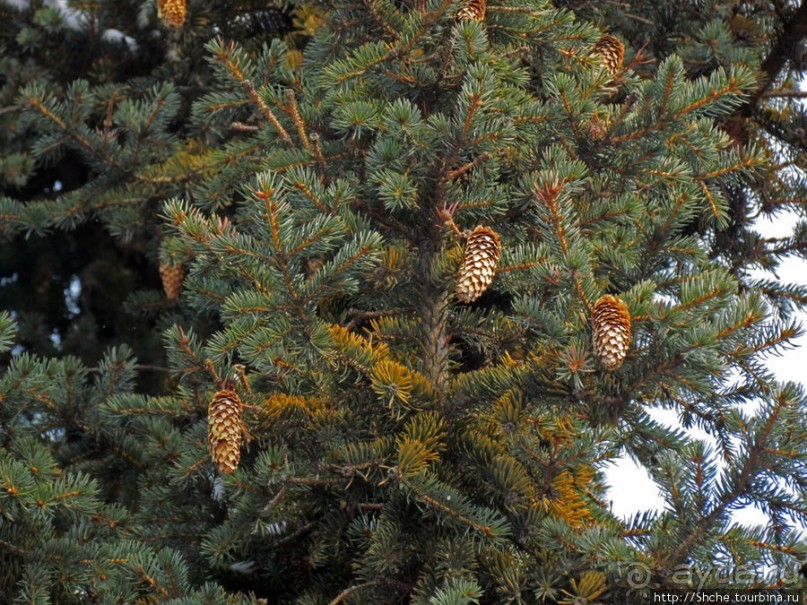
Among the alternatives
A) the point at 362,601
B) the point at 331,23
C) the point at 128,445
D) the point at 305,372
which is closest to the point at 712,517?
the point at 362,601

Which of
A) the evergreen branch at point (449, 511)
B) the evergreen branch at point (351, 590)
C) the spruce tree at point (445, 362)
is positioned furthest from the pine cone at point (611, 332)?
the evergreen branch at point (351, 590)

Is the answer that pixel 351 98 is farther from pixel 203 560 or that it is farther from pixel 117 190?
pixel 117 190

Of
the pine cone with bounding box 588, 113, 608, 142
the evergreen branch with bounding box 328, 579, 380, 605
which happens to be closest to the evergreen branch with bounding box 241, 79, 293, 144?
the pine cone with bounding box 588, 113, 608, 142

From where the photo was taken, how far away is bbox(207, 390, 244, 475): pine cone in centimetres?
220

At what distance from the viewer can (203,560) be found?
9.21 feet

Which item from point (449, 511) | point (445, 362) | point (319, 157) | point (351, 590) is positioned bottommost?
point (351, 590)

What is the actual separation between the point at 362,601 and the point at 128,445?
1.42 m

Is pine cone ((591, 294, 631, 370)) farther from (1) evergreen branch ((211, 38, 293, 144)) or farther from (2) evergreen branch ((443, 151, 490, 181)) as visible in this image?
(1) evergreen branch ((211, 38, 293, 144))

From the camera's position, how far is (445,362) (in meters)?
2.54

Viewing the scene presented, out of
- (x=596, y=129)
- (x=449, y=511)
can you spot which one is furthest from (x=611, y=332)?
(x=596, y=129)

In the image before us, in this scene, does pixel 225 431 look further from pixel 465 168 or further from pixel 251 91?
pixel 251 91

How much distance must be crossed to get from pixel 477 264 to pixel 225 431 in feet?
2.17

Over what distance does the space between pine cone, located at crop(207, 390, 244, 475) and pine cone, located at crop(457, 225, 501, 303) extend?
22.2 inches

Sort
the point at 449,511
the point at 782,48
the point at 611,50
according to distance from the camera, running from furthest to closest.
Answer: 1. the point at 782,48
2. the point at 611,50
3. the point at 449,511
